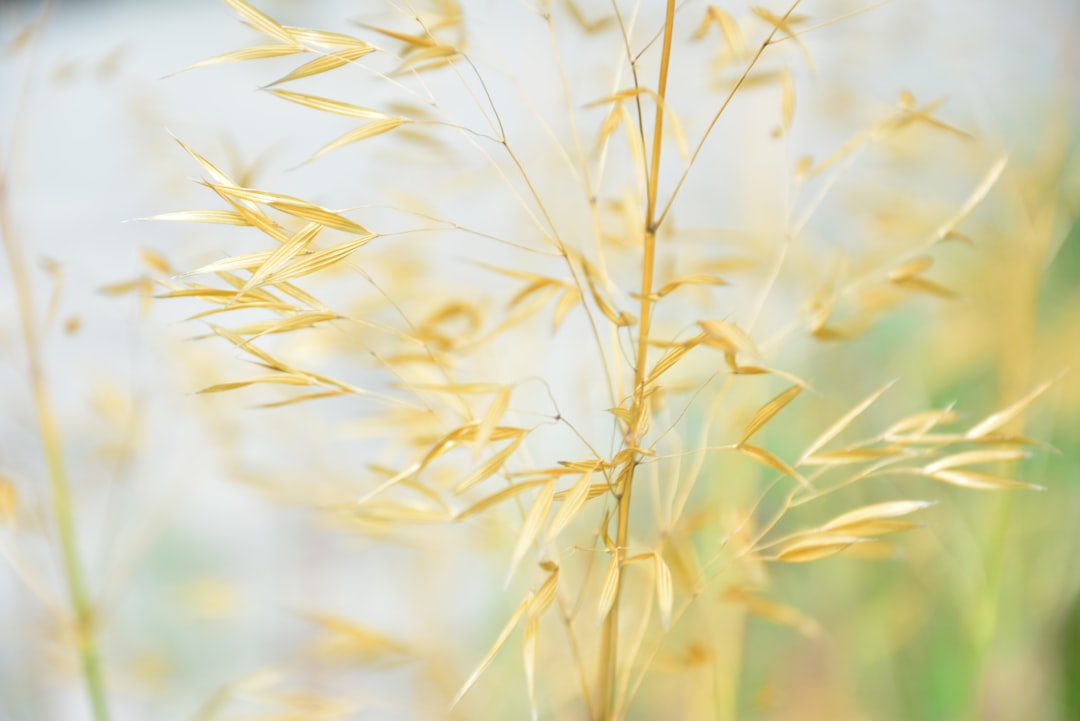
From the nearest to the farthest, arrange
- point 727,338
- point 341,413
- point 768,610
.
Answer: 1. point 727,338
2. point 768,610
3. point 341,413

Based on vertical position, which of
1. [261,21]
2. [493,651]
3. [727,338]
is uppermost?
[261,21]

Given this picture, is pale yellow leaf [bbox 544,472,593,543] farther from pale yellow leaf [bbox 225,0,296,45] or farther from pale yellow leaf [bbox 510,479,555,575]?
pale yellow leaf [bbox 225,0,296,45]

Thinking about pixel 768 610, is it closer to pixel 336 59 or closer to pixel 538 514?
→ pixel 538 514

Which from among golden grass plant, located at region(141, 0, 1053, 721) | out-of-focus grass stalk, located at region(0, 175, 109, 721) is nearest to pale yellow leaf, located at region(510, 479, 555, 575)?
golden grass plant, located at region(141, 0, 1053, 721)

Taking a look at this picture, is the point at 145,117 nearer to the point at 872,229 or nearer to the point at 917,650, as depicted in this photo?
the point at 872,229

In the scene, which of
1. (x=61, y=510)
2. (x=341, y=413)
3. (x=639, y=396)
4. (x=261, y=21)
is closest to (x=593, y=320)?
(x=639, y=396)

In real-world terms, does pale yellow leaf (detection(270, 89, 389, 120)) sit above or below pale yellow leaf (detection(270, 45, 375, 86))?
below
